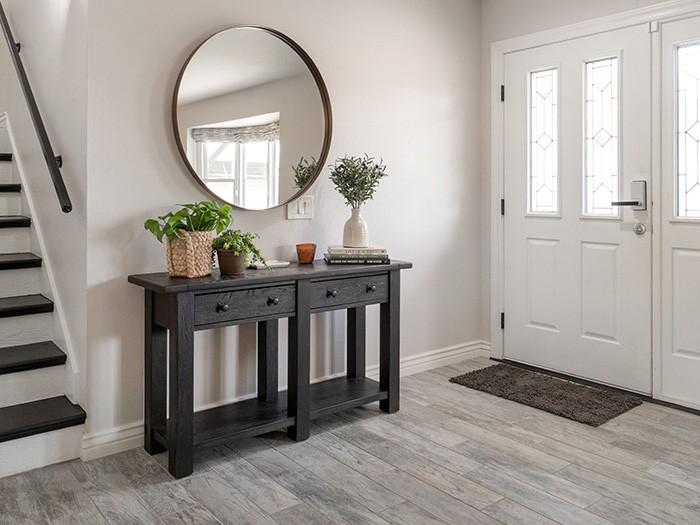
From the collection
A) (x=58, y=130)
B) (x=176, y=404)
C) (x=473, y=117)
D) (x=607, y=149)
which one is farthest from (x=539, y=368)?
(x=58, y=130)

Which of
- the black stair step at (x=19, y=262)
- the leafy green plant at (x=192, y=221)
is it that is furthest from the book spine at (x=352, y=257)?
the black stair step at (x=19, y=262)

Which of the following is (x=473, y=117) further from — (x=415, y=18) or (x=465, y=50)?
(x=415, y=18)

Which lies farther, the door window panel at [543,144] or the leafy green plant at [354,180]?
the door window panel at [543,144]

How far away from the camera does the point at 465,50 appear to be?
3.96 m

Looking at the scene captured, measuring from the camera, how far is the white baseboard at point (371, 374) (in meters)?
2.60

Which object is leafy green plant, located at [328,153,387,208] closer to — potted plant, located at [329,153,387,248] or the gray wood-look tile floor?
potted plant, located at [329,153,387,248]

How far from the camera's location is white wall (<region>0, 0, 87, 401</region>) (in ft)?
8.55

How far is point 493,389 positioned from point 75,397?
6.82ft

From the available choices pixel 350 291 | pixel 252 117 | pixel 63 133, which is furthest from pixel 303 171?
pixel 63 133

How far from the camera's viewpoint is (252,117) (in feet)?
9.77

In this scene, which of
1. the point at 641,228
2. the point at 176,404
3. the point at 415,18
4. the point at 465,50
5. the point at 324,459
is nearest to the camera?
the point at 176,404

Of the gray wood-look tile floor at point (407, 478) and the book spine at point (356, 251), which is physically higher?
the book spine at point (356, 251)

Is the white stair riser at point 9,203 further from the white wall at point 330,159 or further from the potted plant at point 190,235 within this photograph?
the potted plant at point 190,235

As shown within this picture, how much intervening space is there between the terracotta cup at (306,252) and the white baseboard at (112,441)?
102 centimetres
